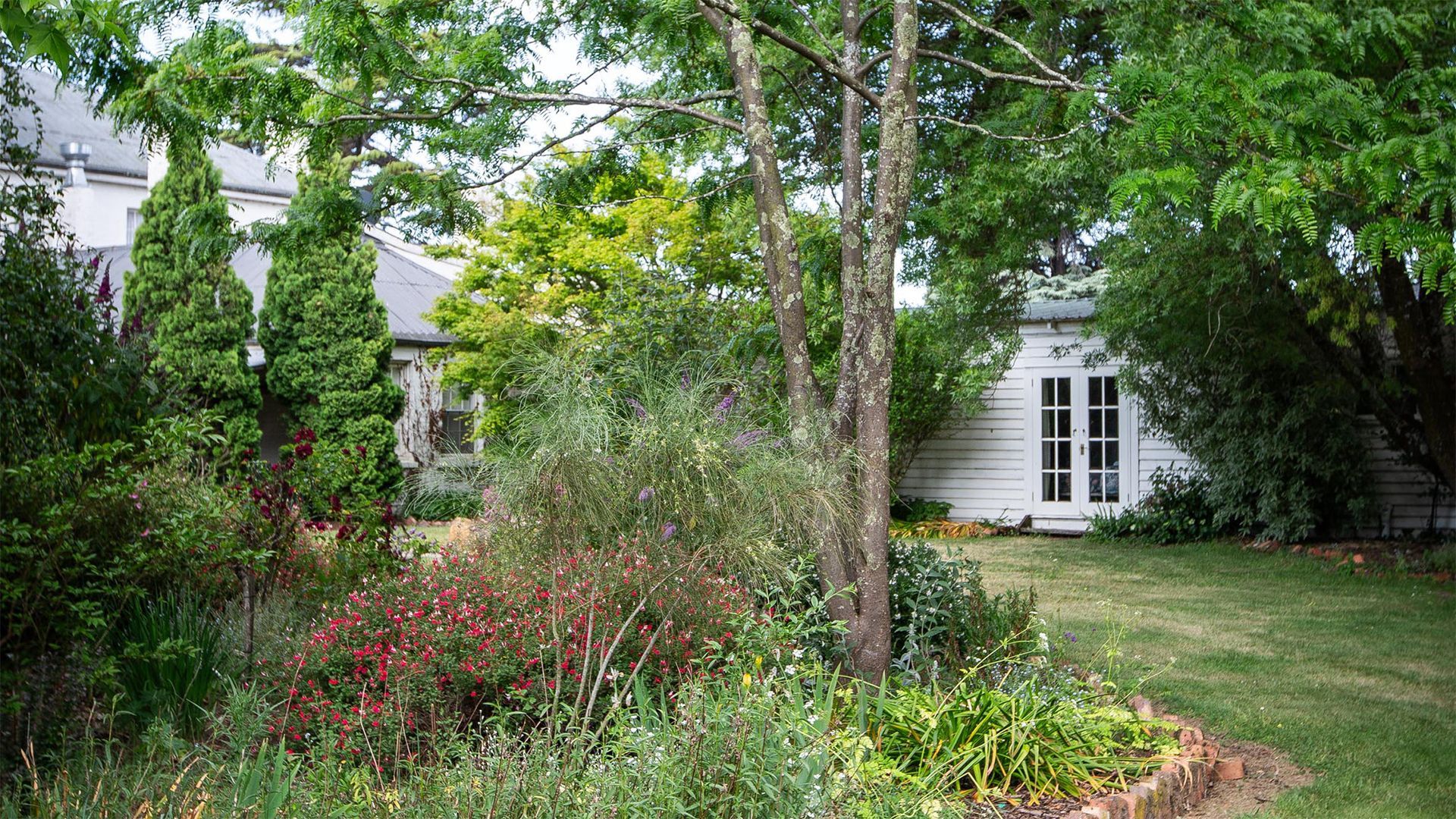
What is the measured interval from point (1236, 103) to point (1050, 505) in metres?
11.0

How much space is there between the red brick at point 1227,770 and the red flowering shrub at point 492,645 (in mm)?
1994

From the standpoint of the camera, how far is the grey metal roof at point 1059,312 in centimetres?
1387

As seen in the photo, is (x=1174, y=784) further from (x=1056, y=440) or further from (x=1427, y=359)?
(x=1056, y=440)

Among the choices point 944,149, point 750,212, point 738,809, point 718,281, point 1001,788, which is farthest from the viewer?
point 718,281

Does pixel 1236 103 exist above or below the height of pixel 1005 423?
above

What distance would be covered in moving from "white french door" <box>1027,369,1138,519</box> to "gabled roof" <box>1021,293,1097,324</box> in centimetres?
83

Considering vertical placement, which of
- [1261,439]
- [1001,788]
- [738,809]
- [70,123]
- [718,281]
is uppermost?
[70,123]

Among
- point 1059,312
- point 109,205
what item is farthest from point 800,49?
point 109,205

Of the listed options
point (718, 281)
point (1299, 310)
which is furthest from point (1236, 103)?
point (718, 281)

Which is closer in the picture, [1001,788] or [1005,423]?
[1001,788]

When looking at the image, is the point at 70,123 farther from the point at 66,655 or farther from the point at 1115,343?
the point at 66,655

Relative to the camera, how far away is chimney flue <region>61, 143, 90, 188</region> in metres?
20.1

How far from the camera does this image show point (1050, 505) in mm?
14648

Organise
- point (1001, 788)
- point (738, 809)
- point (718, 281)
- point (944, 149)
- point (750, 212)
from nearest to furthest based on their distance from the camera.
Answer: point (738, 809) < point (1001, 788) < point (944, 149) < point (750, 212) < point (718, 281)
